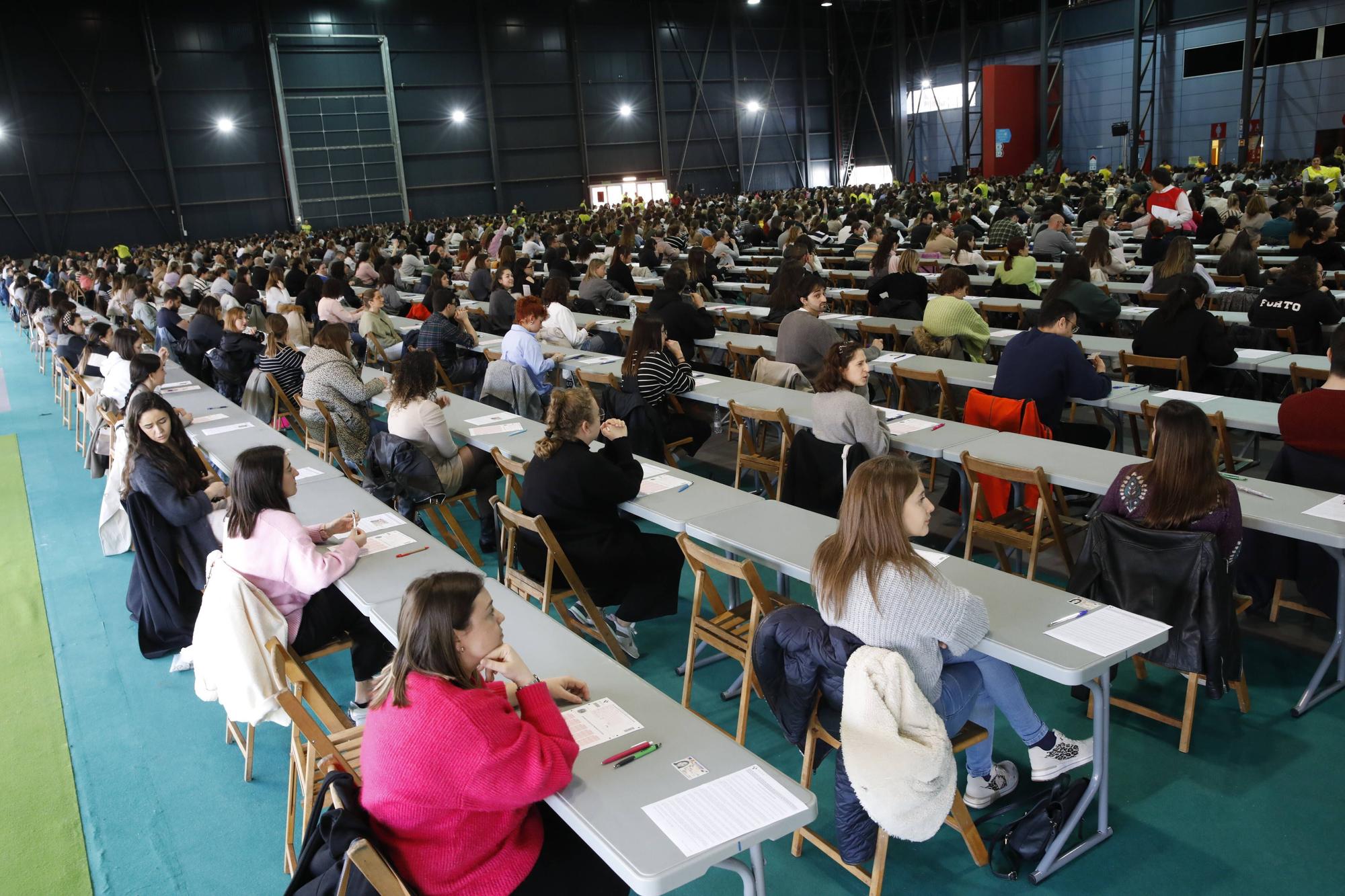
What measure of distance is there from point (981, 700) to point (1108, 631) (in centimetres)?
40

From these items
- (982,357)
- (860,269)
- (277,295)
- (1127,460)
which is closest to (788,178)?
(860,269)

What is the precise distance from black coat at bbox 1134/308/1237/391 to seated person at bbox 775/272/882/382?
1.57m

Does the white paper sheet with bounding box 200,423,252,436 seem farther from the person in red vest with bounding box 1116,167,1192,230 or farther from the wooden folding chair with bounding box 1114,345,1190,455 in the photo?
the person in red vest with bounding box 1116,167,1192,230

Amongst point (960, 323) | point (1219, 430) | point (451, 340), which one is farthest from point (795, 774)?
point (451, 340)

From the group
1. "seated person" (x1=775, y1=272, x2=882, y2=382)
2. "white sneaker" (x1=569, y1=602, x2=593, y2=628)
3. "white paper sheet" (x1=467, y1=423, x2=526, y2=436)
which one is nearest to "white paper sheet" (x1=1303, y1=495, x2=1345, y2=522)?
"white sneaker" (x1=569, y1=602, x2=593, y2=628)

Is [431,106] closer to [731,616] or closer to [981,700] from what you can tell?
Result: [731,616]

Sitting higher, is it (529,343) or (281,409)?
(529,343)

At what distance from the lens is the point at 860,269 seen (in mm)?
11797

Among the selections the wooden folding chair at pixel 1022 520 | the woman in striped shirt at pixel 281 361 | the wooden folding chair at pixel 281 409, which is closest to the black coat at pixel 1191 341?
the wooden folding chair at pixel 1022 520

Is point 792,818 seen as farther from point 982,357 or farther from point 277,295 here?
point 277,295

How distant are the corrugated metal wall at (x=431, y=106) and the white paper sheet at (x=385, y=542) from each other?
76.9ft

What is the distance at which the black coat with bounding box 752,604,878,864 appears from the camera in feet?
8.25

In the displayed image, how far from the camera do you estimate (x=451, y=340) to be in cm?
754

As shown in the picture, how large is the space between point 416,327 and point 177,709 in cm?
538
